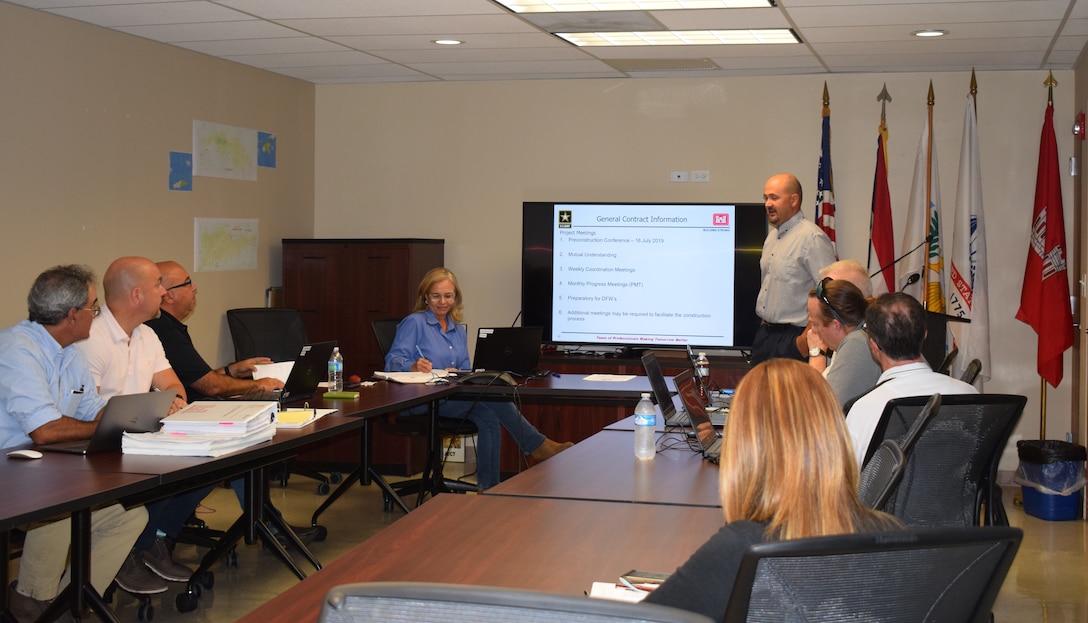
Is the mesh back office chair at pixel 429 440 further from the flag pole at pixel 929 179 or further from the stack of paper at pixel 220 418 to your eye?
the flag pole at pixel 929 179

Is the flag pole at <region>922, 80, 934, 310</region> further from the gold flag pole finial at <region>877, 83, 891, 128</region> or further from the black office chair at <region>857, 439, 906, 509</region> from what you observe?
the black office chair at <region>857, 439, 906, 509</region>

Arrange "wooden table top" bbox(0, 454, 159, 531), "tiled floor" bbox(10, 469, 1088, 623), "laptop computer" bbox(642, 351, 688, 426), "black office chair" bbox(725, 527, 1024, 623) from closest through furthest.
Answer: "black office chair" bbox(725, 527, 1024, 623) < "wooden table top" bbox(0, 454, 159, 531) < "laptop computer" bbox(642, 351, 688, 426) < "tiled floor" bbox(10, 469, 1088, 623)

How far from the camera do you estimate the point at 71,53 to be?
5.58 m

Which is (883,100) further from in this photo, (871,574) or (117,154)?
(871,574)

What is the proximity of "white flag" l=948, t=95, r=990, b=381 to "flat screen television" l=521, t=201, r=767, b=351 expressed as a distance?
48.3 inches

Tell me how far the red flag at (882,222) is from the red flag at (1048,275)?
825 mm

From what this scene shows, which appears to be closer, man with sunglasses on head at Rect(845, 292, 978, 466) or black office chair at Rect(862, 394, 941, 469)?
black office chair at Rect(862, 394, 941, 469)

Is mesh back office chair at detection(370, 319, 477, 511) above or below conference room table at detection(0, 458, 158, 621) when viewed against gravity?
below

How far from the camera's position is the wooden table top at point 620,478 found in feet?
10.1

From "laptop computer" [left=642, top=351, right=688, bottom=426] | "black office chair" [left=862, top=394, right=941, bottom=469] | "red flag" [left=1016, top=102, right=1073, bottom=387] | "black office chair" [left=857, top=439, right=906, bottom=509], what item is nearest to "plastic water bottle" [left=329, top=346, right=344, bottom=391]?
"laptop computer" [left=642, top=351, right=688, bottom=426]

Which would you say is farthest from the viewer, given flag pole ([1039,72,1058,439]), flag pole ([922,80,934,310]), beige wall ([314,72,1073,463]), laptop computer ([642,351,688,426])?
beige wall ([314,72,1073,463])

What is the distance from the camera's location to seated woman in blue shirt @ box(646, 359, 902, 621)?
5.64ft

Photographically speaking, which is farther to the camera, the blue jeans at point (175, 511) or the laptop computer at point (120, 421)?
the blue jeans at point (175, 511)

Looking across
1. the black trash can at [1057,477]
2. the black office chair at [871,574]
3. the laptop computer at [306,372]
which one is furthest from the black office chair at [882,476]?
the black trash can at [1057,477]
